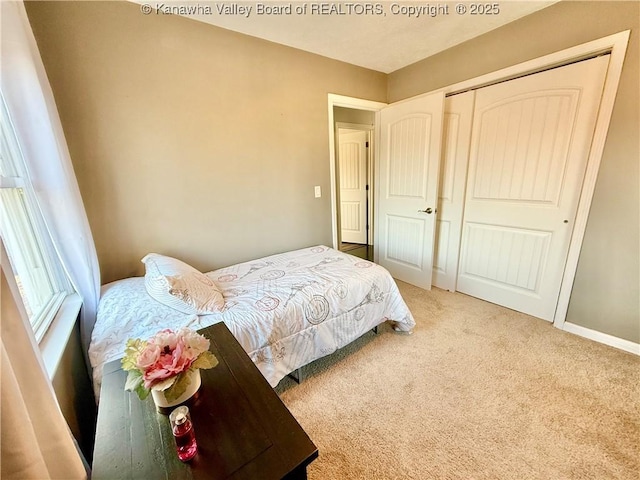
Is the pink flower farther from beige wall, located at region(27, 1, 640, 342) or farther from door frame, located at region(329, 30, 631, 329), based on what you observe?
door frame, located at region(329, 30, 631, 329)

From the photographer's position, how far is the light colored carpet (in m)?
1.21

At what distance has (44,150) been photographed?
126 cm

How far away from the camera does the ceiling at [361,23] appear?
1.86 metres

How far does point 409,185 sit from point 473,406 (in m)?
2.08

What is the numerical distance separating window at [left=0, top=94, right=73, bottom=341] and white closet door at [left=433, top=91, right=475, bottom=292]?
3.09 meters

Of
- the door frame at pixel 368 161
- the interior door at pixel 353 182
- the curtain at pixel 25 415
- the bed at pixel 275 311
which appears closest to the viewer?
the curtain at pixel 25 415

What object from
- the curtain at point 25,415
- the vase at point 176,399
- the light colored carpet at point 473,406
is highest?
the curtain at point 25,415

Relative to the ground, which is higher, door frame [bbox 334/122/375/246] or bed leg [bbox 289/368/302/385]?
door frame [bbox 334/122/375/246]

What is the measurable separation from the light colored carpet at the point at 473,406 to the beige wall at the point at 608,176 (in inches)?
11.3

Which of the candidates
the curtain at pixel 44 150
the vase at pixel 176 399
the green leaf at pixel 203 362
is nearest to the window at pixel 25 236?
the curtain at pixel 44 150

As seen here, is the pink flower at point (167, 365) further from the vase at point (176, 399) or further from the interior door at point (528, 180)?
the interior door at point (528, 180)

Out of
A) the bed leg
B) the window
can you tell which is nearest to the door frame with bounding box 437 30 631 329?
the bed leg

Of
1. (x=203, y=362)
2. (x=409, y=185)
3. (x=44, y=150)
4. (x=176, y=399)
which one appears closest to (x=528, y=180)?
(x=409, y=185)

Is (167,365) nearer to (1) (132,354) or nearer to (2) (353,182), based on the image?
(1) (132,354)
